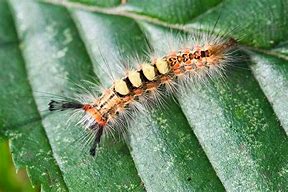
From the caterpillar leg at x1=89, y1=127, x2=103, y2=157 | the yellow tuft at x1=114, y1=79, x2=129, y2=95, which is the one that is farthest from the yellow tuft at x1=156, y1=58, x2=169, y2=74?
the caterpillar leg at x1=89, y1=127, x2=103, y2=157

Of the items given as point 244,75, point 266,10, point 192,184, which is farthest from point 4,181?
point 266,10

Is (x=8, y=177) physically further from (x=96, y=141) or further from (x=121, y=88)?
(x=121, y=88)

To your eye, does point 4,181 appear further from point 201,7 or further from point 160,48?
point 201,7

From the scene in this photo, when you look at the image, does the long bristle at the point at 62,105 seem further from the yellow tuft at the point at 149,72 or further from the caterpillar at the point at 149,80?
the yellow tuft at the point at 149,72

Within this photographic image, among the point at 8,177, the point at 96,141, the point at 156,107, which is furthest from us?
the point at 8,177

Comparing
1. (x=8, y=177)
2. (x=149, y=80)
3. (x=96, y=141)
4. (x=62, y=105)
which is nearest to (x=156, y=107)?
(x=149, y=80)

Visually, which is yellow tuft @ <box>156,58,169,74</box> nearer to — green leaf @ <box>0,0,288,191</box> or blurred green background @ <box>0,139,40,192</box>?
green leaf @ <box>0,0,288,191</box>
